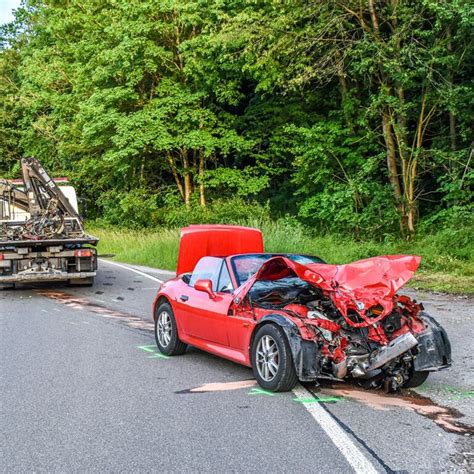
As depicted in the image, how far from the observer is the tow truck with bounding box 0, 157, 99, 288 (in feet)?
50.8

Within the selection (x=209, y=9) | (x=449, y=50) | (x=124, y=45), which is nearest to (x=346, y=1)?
(x=449, y=50)

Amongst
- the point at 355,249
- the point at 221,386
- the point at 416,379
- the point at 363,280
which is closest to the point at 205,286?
the point at 221,386

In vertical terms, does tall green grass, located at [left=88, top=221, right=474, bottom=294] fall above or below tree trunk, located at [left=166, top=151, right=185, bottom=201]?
below

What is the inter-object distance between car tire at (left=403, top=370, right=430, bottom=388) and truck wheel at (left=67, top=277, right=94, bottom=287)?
36.9ft

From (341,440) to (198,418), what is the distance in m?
1.28

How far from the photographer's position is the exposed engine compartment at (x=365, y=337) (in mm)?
6398

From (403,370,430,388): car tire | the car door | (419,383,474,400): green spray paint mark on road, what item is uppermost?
the car door

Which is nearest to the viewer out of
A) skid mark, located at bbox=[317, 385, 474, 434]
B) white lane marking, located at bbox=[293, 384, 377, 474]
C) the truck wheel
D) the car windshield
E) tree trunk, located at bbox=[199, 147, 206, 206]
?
white lane marking, located at bbox=[293, 384, 377, 474]

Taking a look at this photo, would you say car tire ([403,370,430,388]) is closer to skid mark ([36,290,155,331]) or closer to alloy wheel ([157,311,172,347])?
alloy wheel ([157,311,172,347])

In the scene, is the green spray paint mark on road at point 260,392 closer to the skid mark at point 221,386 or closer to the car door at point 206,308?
the skid mark at point 221,386

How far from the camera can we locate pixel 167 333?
8781 millimetres

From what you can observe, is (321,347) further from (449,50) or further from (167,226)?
(167,226)

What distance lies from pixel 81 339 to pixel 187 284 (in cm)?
208

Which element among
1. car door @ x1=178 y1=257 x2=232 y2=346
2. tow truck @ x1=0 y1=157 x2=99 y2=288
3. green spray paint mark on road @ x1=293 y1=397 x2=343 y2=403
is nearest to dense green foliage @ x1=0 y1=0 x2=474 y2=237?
tow truck @ x1=0 y1=157 x2=99 y2=288
